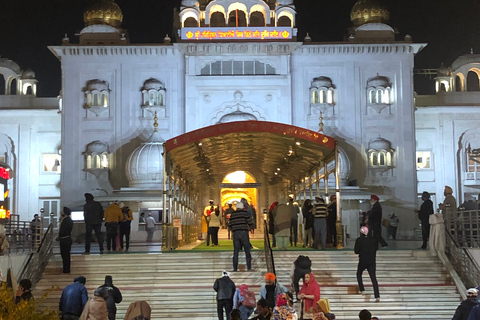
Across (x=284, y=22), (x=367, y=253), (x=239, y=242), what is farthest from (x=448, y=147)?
(x=367, y=253)

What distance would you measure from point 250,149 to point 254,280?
379 inches

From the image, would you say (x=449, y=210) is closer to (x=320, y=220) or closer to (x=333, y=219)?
(x=320, y=220)

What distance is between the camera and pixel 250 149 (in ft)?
90.6

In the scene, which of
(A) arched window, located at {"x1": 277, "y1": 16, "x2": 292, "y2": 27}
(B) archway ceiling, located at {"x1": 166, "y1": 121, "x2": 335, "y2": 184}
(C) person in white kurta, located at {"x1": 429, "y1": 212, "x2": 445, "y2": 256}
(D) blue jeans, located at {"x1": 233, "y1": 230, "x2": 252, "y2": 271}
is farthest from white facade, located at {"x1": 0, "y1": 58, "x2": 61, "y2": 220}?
(C) person in white kurta, located at {"x1": 429, "y1": 212, "x2": 445, "y2": 256}

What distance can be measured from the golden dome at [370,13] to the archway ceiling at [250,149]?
14.3 metres

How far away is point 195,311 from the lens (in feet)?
55.8

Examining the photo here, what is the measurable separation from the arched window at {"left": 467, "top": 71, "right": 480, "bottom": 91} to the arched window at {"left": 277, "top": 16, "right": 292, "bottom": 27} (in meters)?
16.4

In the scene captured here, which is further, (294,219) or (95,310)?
(294,219)

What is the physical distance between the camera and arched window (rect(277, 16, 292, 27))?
41.7 metres

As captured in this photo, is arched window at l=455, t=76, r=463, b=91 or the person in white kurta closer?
the person in white kurta

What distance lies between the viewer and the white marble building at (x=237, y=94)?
40.1 meters

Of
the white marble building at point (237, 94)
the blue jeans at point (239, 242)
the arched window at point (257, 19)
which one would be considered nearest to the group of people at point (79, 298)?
the blue jeans at point (239, 242)

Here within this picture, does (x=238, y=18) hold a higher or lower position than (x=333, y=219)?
higher

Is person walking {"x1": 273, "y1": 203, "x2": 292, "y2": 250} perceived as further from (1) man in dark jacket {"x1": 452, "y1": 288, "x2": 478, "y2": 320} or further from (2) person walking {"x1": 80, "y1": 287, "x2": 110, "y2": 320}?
(2) person walking {"x1": 80, "y1": 287, "x2": 110, "y2": 320}
